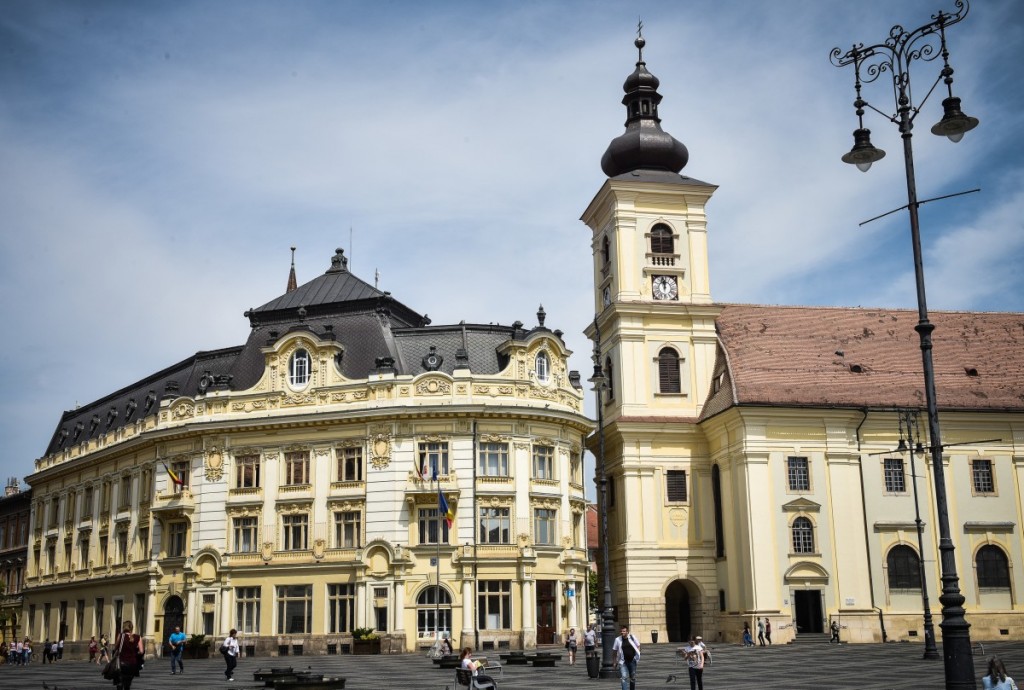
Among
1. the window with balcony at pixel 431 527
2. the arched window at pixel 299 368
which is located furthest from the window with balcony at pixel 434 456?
the arched window at pixel 299 368

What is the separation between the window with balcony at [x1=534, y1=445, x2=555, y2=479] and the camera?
178 ft

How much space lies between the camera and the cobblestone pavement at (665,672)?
28.8 m

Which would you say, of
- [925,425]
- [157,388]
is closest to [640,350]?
[925,425]

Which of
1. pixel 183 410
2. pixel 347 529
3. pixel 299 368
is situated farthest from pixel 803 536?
pixel 183 410

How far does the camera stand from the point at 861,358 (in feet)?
193

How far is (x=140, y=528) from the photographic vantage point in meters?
58.6

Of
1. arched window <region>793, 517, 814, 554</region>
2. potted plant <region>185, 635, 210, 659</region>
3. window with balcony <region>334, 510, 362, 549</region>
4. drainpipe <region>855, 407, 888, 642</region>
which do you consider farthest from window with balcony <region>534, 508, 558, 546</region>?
potted plant <region>185, 635, 210, 659</region>

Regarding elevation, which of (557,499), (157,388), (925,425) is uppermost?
(157,388)

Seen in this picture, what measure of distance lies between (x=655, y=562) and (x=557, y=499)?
20.3ft

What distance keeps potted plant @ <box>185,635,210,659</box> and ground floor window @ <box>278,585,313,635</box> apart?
348cm

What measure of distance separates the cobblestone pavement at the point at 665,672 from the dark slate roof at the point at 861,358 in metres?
13.3

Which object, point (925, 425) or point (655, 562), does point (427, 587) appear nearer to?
point (655, 562)

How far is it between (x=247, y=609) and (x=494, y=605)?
1229 centimetres

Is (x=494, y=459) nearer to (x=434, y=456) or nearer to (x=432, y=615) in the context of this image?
(x=434, y=456)
